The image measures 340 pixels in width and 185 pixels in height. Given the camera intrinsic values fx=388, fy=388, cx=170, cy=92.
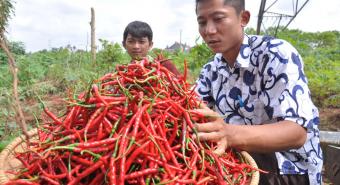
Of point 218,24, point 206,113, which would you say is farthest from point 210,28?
point 206,113

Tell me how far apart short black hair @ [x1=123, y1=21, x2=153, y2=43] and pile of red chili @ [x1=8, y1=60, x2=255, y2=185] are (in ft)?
7.65

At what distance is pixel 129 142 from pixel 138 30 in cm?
271

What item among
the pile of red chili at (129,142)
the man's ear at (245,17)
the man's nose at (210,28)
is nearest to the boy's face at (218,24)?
the man's nose at (210,28)

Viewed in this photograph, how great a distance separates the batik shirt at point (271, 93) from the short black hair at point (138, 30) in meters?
1.72

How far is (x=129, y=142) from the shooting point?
1.30 meters

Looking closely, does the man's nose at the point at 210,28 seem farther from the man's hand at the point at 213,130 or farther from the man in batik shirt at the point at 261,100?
the man's hand at the point at 213,130

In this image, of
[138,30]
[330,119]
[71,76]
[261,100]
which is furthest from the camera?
[71,76]

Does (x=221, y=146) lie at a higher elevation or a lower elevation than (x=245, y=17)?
lower

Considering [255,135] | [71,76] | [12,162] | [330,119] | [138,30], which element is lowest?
[330,119]

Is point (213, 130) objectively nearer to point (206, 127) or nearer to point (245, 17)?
point (206, 127)

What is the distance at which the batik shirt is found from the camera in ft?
5.69

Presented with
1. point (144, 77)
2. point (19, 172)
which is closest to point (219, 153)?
point (144, 77)

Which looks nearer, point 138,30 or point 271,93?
point 271,93

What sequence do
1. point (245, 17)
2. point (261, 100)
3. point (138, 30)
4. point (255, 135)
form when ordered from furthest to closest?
point (138, 30) < point (245, 17) < point (261, 100) < point (255, 135)
